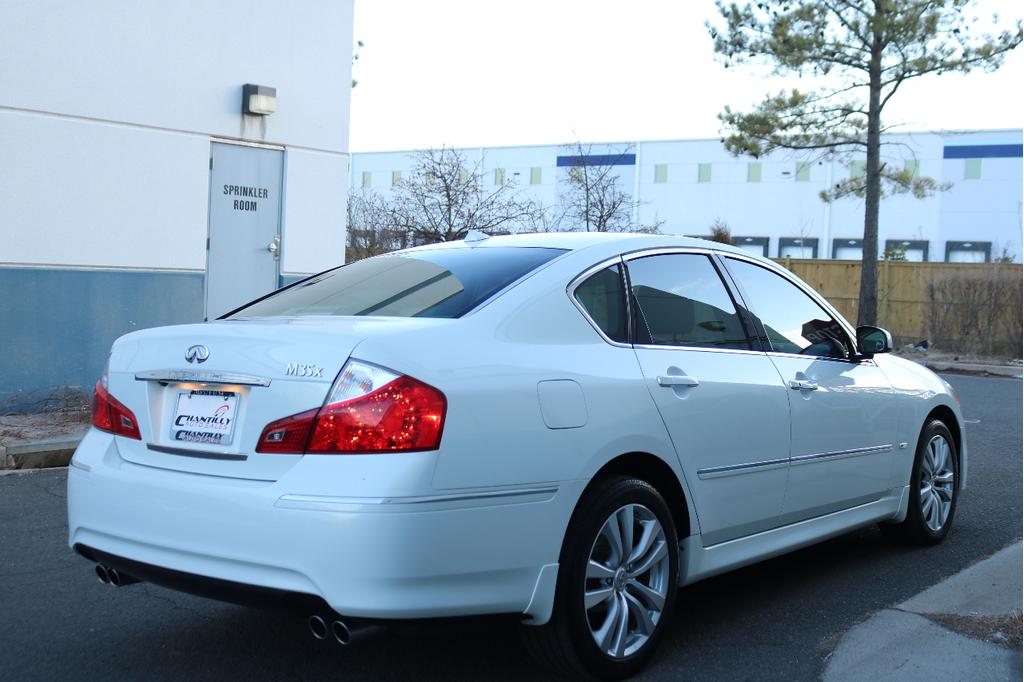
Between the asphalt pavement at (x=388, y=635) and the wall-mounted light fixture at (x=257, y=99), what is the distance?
5.90 meters

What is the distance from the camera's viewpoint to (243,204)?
11.6m

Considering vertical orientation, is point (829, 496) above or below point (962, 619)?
above

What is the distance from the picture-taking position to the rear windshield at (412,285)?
4.05 metres

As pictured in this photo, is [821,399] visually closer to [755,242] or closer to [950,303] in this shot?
[950,303]

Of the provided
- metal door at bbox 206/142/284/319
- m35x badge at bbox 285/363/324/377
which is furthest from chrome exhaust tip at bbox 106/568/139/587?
metal door at bbox 206/142/284/319

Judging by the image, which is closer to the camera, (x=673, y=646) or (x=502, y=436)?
(x=502, y=436)

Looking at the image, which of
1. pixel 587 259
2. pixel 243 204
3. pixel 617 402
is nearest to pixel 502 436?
pixel 617 402

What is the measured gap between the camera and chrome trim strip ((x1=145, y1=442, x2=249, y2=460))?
3.54 meters

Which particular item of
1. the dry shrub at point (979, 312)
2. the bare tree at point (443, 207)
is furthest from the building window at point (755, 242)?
the bare tree at point (443, 207)

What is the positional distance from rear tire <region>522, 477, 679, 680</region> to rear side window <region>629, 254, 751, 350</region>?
2.27 ft

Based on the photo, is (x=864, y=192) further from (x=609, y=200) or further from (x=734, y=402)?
(x=734, y=402)

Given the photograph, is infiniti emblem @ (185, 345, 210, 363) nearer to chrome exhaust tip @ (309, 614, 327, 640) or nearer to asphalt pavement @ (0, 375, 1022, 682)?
chrome exhaust tip @ (309, 614, 327, 640)

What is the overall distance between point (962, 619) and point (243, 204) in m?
8.69

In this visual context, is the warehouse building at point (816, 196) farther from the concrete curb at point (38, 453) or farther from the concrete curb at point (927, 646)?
the concrete curb at point (927, 646)
